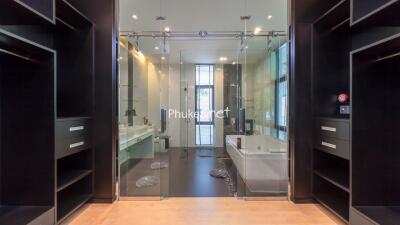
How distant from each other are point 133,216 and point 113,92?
1.46 metres

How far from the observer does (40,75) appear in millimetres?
1937

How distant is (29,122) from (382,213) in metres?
3.13

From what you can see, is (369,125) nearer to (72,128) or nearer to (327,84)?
(327,84)

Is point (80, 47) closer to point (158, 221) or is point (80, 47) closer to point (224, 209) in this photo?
point (158, 221)

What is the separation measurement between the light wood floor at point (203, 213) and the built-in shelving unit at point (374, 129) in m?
0.51

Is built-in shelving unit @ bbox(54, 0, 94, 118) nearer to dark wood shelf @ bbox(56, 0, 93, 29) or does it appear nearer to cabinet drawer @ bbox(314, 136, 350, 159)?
dark wood shelf @ bbox(56, 0, 93, 29)

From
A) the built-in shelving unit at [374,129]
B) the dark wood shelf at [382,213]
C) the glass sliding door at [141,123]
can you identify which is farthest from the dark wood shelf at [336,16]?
the glass sliding door at [141,123]

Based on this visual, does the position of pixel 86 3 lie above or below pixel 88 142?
above

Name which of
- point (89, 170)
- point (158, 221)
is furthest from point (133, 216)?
point (89, 170)

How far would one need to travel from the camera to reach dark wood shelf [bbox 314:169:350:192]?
222cm

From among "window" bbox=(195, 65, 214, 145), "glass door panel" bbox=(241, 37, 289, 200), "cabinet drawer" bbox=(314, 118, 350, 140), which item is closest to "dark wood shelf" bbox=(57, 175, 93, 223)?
"glass door panel" bbox=(241, 37, 289, 200)

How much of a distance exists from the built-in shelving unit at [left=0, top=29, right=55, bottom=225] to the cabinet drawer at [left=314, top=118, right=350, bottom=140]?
2660mm

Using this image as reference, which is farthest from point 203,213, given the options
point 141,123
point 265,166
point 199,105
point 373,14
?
point 199,105

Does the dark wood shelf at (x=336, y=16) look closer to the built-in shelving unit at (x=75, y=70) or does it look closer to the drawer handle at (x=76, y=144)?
the built-in shelving unit at (x=75, y=70)
